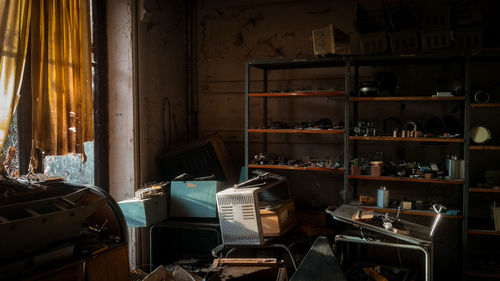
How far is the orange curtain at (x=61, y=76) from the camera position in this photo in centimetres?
272

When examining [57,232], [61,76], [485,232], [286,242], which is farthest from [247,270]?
[485,232]

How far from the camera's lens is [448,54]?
3.28 m

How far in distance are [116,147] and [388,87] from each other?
8.74ft

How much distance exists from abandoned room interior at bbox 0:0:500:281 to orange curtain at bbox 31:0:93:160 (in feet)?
0.04

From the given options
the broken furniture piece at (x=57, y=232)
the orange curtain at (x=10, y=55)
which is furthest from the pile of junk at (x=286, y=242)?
the orange curtain at (x=10, y=55)

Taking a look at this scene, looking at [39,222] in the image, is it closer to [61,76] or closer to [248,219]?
[61,76]

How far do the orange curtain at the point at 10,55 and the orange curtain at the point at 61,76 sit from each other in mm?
142

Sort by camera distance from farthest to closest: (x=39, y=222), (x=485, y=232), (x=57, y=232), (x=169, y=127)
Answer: (x=169, y=127) → (x=485, y=232) → (x=57, y=232) → (x=39, y=222)

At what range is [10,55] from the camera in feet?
8.11

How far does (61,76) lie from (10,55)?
43 cm

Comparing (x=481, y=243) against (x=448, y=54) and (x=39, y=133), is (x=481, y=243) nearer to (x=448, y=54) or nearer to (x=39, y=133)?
(x=448, y=54)

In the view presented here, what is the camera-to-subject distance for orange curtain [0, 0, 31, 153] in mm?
2439

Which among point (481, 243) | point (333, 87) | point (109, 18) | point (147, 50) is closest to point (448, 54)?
point (333, 87)

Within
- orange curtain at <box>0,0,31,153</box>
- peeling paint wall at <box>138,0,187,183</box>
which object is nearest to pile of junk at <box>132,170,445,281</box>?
peeling paint wall at <box>138,0,187,183</box>
